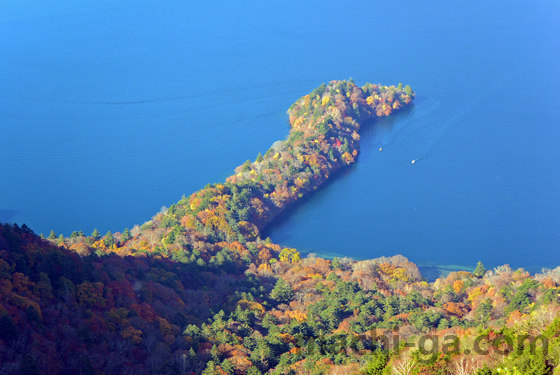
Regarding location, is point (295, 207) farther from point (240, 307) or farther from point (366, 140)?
point (240, 307)

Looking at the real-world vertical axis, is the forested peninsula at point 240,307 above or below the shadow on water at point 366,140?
below

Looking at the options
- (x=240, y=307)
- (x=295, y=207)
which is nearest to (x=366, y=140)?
(x=295, y=207)

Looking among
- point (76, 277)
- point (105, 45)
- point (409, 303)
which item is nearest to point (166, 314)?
point (76, 277)

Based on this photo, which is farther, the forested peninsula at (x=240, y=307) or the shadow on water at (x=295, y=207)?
the shadow on water at (x=295, y=207)

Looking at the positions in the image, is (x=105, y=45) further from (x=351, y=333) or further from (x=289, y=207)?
(x=351, y=333)

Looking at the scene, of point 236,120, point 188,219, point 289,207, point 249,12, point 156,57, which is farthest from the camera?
point 249,12

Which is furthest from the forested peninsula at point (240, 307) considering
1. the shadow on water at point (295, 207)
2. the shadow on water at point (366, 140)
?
the shadow on water at point (366, 140)

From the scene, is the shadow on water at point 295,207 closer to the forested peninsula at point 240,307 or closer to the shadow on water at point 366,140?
the shadow on water at point 366,140

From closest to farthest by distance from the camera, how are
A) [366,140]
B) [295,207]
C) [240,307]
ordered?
[240,307]
[295,207]
[366,140]

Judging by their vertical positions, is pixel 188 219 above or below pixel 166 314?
above
